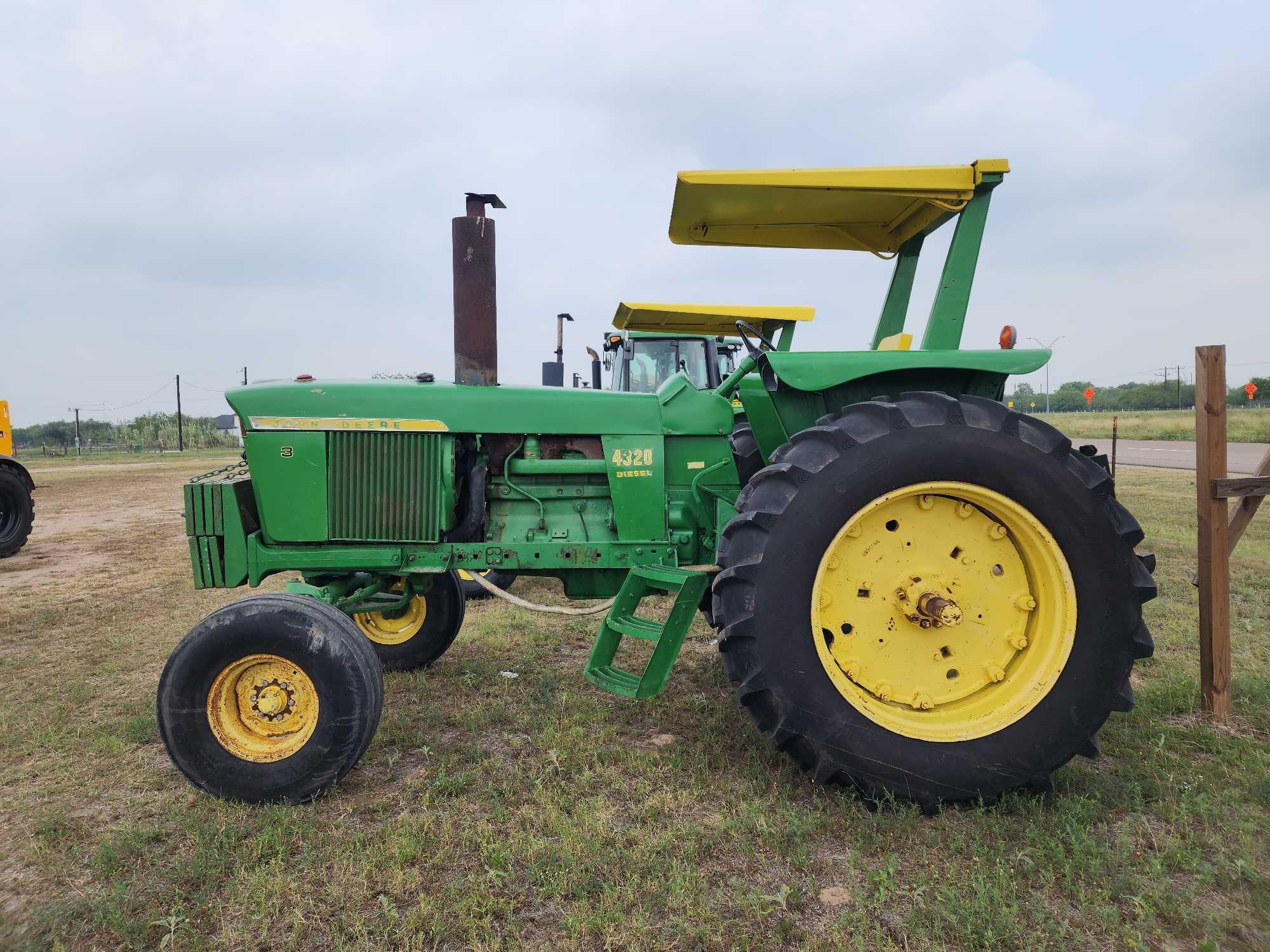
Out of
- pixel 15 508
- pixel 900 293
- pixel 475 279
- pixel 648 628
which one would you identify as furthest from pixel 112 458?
pixel 900 293

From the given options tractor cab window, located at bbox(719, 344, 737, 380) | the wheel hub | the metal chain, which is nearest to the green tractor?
the wheel hub

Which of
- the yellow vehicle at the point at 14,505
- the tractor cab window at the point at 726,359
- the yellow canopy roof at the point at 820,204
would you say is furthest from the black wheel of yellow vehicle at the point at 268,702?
the yellow vehicle at the point at 14,505

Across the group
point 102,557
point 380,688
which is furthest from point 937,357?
point 102,557

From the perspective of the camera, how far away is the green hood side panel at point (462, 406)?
344 centimetres

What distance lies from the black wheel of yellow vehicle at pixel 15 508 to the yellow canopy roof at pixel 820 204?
30.0 feet

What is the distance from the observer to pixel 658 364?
7.95 metres

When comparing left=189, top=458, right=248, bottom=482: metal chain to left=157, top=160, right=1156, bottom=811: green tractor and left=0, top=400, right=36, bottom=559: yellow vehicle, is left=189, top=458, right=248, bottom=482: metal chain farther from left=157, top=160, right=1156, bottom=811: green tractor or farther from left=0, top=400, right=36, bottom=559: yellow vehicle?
left=0, top=400, right=36, bottom=559: yellow vehicle

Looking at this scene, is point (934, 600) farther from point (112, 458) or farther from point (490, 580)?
point (112, 458)

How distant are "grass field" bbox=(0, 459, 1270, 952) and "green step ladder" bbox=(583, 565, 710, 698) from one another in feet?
0.97

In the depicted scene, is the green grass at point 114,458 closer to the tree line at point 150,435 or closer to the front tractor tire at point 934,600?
the tree line at point 150,435

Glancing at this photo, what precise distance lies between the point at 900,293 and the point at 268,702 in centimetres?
333

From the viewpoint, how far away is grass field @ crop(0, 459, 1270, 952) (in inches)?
81.2

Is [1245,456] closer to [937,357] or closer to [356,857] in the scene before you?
[937,357]

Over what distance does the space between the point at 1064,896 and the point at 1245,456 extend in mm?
19133
